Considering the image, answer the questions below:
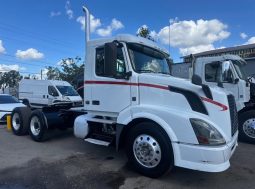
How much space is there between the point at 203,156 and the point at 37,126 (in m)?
5.54

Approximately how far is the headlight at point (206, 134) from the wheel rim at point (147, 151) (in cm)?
77

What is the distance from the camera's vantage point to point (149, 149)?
494cm

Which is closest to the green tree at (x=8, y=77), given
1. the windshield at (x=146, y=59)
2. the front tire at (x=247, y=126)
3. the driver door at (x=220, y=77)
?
the driver door at (x=220, y=77)

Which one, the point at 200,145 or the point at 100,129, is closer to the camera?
the point at 200,145

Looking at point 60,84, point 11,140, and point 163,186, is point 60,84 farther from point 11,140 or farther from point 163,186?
point 163,186

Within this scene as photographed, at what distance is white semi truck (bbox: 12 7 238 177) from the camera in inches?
177

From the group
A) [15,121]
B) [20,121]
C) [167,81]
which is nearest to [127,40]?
[167,81]

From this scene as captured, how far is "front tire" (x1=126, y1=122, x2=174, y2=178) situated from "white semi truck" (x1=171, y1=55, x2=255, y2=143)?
11.1 ft

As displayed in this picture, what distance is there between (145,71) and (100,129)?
5.91 ft

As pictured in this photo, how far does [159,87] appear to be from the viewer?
5121 millimetres

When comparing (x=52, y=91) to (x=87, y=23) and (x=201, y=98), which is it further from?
(x=201, y=98)

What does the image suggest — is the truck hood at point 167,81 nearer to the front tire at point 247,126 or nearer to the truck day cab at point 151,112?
the truck day cab at point 151,112

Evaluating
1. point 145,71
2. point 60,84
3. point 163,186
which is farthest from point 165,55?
point 60,84

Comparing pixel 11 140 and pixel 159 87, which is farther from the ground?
pixel 159 87
